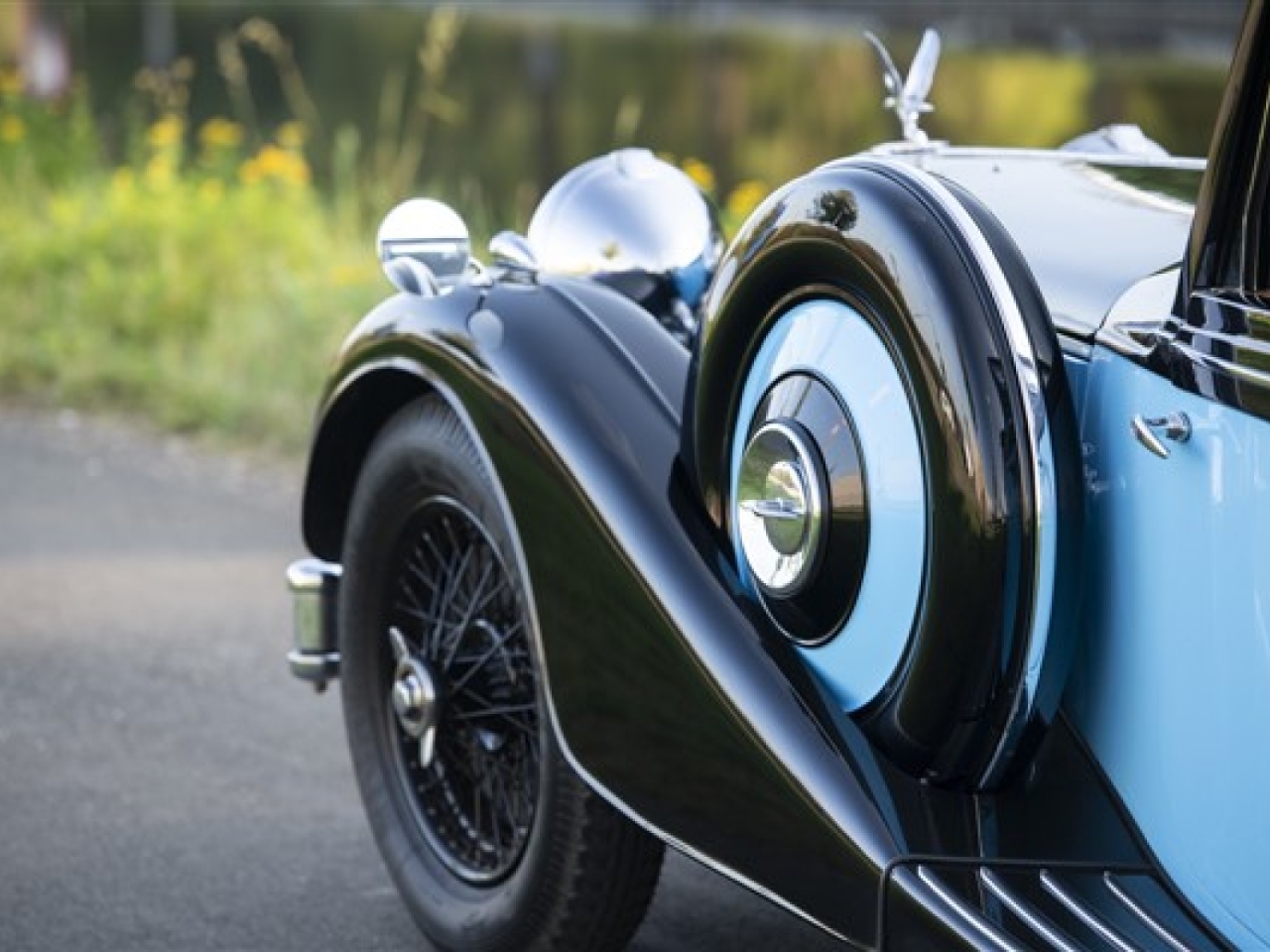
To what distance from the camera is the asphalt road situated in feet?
11.7

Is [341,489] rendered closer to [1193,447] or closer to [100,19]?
[1193,447]

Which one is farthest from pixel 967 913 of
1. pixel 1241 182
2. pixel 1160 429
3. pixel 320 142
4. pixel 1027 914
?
pixel 320 142

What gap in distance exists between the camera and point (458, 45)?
34.9 feet

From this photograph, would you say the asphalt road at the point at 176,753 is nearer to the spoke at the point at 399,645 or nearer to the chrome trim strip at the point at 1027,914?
the spoke at the point at 399,645

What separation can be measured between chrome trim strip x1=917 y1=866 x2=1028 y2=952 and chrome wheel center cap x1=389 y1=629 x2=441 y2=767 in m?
1.10

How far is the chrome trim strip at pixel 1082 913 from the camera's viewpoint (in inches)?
92.3

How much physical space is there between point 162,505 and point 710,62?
4271 mm

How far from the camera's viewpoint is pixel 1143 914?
2387 millimetres

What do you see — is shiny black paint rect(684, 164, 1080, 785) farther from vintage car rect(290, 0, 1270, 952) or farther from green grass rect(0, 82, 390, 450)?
green grass rect(0, 82, 390, 450)

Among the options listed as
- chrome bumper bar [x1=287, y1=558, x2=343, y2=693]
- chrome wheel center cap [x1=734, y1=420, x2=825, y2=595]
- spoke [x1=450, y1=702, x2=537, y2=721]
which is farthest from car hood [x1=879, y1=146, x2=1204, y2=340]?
chrome bumper bar [x1=287, y1=558, x2=343, y2=693]

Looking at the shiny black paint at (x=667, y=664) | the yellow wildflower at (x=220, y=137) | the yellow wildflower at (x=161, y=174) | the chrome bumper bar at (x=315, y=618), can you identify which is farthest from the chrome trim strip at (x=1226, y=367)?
the yellow wildflower at (x=220, y=137)

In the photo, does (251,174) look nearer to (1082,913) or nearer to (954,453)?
(954,453)

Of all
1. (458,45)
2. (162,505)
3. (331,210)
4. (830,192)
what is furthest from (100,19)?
(830,192)

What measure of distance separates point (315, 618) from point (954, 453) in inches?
61.2
